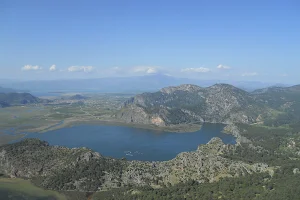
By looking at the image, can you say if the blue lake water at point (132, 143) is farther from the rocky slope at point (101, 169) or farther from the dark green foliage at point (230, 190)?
the dark green foliage at point (230, 190)

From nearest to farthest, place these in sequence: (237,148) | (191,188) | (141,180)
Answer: (191,188) < (141,180) < (237,148)

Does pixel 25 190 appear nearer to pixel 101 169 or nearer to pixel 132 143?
pixel 101 169

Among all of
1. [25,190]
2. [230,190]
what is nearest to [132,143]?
[25,190]

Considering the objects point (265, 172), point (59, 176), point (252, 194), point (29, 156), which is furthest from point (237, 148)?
point (29, 156)

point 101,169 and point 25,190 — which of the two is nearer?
point 25,190

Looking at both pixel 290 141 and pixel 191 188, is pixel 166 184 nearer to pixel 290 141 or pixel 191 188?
pixel 191 188

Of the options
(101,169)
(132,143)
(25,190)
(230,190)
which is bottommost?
(25,190)
